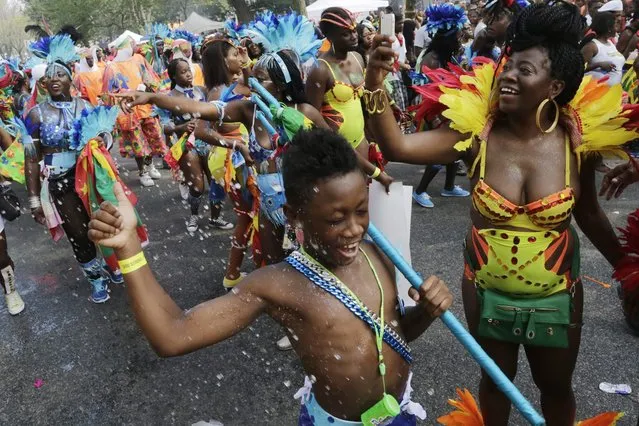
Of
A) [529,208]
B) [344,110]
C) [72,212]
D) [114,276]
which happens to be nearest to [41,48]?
[72,212]

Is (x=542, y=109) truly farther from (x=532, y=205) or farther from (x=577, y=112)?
(x=532, y=205)

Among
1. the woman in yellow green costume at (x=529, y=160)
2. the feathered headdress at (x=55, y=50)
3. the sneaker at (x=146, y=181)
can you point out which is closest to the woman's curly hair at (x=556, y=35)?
the woman in yellow green costume at (x=529, y=160)

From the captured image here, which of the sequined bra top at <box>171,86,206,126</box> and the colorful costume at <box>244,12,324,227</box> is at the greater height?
the colorful costume at <box>244,12,324,227</box>

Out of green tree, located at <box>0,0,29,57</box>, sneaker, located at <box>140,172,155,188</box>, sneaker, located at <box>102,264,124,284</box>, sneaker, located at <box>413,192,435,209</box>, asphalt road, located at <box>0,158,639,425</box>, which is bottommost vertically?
green tree, located at <box>0,0,29,57</box>

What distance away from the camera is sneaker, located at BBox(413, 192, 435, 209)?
5.80 metres

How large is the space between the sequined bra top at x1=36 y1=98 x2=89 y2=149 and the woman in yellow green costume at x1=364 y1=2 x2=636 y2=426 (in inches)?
121

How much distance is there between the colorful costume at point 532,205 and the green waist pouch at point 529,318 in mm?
33

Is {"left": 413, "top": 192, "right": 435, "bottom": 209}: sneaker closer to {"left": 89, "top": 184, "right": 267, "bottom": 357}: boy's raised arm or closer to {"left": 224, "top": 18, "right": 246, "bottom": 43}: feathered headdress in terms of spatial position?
{"left": 224, "top": 18, "right": 246, "bottom": 43}: feathered headdress

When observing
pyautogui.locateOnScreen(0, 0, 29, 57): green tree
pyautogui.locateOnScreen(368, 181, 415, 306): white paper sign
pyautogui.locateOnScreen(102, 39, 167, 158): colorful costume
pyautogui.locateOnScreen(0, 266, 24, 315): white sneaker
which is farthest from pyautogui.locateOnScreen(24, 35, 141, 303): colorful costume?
pyautogui.locateOnScreen(0, 0, 29, 57): green tree

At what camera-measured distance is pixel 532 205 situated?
187cm

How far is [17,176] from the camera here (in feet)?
14.7

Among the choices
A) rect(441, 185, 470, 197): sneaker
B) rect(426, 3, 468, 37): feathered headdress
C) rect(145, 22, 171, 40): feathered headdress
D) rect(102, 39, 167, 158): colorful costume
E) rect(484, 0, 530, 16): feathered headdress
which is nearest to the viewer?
rect(484, 0, 530, 16): feathered headdress

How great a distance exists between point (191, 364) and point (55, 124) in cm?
225

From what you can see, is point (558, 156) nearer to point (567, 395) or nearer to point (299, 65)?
point (567, 395)
